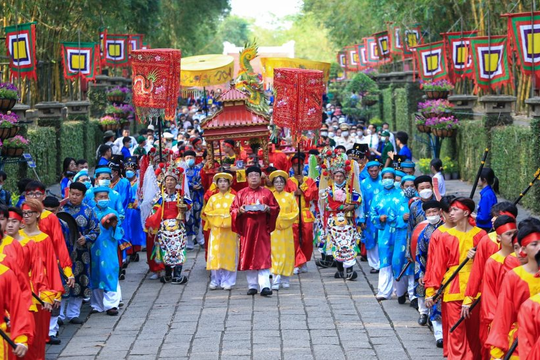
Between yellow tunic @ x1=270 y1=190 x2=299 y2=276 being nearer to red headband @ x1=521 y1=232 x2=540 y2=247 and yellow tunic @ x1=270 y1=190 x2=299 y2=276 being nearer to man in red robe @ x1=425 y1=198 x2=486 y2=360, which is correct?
man in red robe @ x1=425 y1=198 x2=486 y2=360

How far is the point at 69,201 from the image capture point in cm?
1198

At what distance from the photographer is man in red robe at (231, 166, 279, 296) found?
13.4 metres

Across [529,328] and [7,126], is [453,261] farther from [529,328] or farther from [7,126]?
[7,126]

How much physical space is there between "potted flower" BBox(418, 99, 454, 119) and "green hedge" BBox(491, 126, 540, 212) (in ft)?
14.0

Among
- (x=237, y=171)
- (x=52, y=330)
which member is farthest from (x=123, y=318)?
(x=237, y=171)

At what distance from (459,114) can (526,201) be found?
8.69 metres

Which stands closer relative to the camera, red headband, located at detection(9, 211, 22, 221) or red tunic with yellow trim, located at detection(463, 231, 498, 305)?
red tunic with yellow trim, located at detection(463, 231, 498, 305)

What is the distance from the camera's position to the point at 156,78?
15719 millimetres

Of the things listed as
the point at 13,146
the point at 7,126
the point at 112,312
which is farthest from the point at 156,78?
the point at 112,312

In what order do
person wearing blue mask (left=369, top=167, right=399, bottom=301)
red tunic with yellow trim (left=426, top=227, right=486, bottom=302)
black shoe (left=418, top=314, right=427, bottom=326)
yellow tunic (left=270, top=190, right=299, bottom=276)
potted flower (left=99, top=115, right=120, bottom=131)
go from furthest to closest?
potted flower (left=99, top=115, right=120, bottom=131), yellow tunic (left=270, top=190, right=299, bottom=276), person wearing blue mask (left=369, top=167, right=399, bottom=301), black shoe (left=418, top=314, right=427, bottom=326), red tunic with yellow trim (left=426, top=227, right=486, bottom=302)

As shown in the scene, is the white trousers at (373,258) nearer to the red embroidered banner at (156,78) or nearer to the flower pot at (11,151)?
the red embroidered banner at (156,78)

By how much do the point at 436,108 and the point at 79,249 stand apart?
16.4 metres

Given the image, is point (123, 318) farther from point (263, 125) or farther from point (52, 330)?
point (263, 125)

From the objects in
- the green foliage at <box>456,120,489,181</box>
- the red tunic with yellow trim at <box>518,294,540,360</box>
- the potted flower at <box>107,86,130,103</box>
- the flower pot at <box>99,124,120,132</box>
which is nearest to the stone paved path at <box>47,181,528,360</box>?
the red tunic with yellow trim at <box>518,294,540,360</box>
